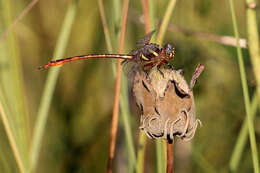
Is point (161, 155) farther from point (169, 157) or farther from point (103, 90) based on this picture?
point (103, 90)

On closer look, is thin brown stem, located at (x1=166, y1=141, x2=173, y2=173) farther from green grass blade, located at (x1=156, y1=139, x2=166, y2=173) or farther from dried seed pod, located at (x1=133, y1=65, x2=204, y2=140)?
green grass blade, located at (x1=156, y1=139, x2=166, y2=173)

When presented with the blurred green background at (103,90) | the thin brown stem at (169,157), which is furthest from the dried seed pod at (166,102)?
the blurred green background at (103,90)

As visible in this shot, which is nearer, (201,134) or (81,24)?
(201,134)

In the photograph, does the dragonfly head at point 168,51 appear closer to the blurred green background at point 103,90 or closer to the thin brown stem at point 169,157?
the thin brown stem at point 169,157

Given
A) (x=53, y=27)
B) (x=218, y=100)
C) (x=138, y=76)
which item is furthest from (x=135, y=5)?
(x=138, y=76)

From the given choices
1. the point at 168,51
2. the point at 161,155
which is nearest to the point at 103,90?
the point at 161,155

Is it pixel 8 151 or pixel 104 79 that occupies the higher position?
pixel 104 79

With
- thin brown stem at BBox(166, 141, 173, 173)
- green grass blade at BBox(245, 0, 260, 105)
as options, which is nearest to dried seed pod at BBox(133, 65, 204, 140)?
thin brown stem at BBox(166, 141, 173, 173)

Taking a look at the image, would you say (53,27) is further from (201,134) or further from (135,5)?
(201,134)
